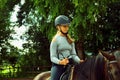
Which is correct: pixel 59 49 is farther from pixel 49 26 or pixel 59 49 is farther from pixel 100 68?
pixel 49 26

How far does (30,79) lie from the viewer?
927 inches

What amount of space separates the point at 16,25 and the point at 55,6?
5.72m

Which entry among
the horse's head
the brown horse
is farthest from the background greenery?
the horse's head

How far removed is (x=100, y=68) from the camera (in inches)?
223

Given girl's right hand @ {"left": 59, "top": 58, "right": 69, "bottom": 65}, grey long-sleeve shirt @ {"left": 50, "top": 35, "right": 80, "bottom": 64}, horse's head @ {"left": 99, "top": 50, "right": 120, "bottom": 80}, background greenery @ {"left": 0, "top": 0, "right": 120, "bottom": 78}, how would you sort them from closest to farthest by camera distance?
1. horse's head @ {"left": 99, "top": 50, "right": 120, "bottom": 80}
2. girl's right hand @ {"left": 59, "top": 58, "right": 69, "bottom": 65}
3. grey long-sleeve shirt @ {"left": 50, "top": 35, "right": 80, "bottom": 64}
4. background greenery @ {"left": 0, "top": 0, "right": 120, "bottom": 78}

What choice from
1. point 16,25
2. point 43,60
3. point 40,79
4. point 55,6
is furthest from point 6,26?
point 40,79

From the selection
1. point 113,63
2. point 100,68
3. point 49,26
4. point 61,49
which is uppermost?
point 61,49

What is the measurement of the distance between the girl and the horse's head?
910 millimetres

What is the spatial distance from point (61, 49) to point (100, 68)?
890 mm

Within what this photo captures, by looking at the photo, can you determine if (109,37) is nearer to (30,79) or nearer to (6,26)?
(30,79)

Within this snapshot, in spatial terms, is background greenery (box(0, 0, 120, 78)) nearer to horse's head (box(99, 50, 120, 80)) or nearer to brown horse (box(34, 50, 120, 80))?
brown horse (box(34, 50, 120, 80))

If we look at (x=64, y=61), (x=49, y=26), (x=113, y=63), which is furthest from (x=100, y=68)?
(x=49, y=26)

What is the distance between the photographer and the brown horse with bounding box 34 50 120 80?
5.35m

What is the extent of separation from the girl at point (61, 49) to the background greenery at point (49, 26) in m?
13.9
